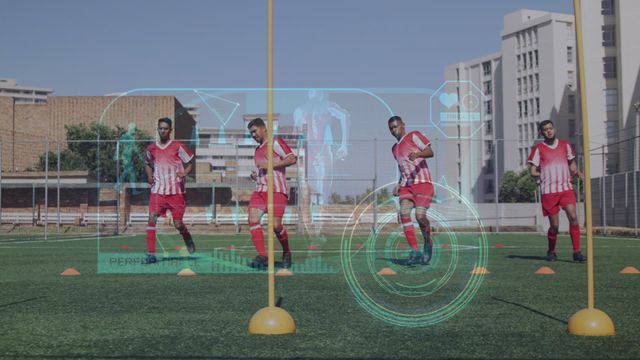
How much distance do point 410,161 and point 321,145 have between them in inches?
589

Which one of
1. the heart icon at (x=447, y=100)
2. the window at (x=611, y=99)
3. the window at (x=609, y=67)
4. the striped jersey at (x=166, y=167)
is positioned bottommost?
the striped jersey at (x=166, y=167)

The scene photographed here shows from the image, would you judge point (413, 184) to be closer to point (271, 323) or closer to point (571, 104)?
point (271, 323)

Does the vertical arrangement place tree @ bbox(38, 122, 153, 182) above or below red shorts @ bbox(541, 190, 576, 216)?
above

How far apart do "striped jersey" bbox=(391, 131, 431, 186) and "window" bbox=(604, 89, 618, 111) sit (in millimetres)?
53422

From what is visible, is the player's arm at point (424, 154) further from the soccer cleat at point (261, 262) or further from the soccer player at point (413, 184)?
the soccer cleat at point (261, 262)

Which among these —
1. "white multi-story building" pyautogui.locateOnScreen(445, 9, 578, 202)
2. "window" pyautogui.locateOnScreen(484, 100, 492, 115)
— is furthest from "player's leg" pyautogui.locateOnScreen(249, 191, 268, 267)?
"window" pyautogui.locateOnScreen(484, 100, 492, 115)

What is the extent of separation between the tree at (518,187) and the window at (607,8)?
14.6 m

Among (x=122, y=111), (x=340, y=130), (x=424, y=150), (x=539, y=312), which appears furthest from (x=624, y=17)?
(x=539, y=312)

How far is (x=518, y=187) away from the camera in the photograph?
6312cm

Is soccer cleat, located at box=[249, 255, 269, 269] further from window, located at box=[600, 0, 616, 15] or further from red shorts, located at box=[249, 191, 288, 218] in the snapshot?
window, located at box=[600, 0, 616, 15]

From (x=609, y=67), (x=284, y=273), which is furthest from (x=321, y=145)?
(x=609, y=67)

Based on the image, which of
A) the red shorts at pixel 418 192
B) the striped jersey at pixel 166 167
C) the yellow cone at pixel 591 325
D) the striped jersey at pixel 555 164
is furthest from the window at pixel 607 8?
the yellow cone at pixel 591 325

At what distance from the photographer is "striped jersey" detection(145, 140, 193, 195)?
31.0ft

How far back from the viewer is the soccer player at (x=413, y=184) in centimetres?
825
